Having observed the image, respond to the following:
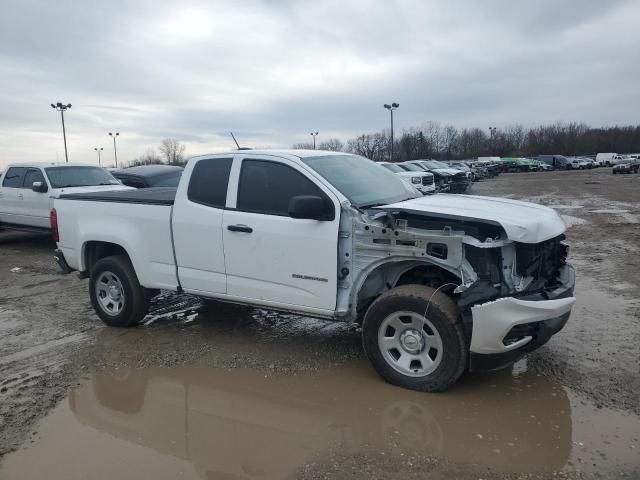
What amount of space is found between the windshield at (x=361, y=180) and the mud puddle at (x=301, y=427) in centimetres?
158

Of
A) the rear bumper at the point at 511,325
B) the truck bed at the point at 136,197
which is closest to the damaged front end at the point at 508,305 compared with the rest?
the rear bumper at the point at 511,325

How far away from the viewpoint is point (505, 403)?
4.19m

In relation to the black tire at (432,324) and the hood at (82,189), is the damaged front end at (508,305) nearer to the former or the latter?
the black tire at (432,324)

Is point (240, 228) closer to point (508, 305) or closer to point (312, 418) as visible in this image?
point (312, 418)

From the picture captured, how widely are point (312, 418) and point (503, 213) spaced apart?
2212 millimetres

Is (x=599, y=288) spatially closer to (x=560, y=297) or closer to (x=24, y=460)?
(x=560, y=297)

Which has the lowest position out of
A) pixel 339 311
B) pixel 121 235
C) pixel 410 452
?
pixel 410 452

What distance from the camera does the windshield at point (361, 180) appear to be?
16.3ft

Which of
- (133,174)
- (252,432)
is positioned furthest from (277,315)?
(133,174)

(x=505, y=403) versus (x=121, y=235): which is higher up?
(x=121, y=235)

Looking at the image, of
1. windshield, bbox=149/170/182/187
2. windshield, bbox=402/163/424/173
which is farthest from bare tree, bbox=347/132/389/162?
windshield, bbox=149/170/182/187

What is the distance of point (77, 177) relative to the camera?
12.0 meters

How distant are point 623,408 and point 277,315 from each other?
150 inches

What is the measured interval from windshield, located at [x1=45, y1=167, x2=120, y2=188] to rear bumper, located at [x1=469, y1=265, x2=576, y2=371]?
1011 centimetres
